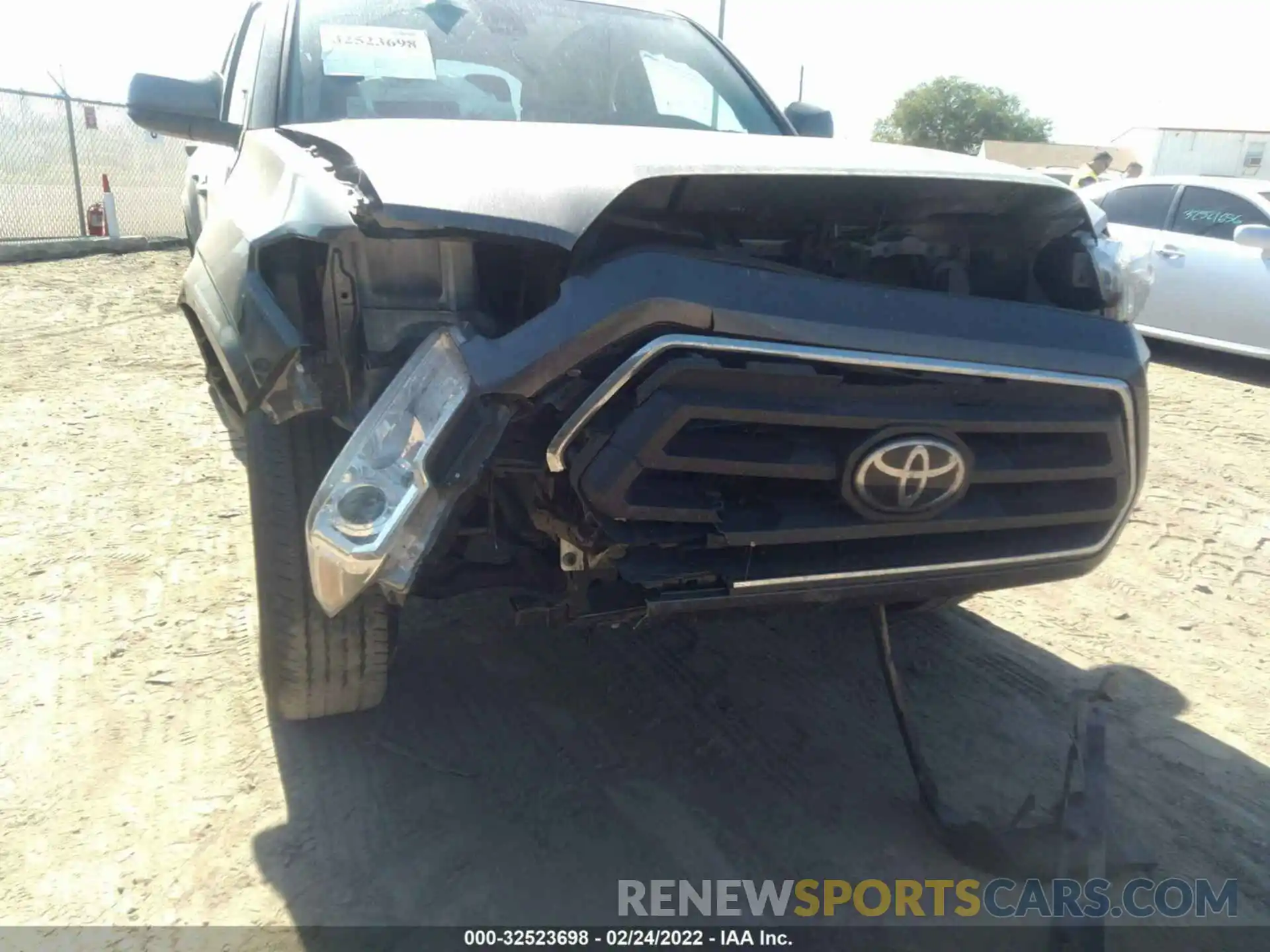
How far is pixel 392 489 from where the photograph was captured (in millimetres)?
1756

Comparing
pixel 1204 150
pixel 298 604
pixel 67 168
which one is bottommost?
pixel 298 604

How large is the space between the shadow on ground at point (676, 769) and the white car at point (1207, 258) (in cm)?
519

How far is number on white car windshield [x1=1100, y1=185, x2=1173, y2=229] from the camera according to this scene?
804 centimetres

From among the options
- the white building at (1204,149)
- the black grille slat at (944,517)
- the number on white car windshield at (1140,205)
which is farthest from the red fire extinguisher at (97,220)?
the white building at (1204,149)

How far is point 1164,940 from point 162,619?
114 inches

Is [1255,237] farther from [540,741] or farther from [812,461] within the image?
[540,741]

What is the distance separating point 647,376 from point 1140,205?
7973 millimetres

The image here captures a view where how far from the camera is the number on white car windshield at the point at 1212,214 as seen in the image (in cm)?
745

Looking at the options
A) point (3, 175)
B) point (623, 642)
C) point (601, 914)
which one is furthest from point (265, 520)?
point (3, 175)

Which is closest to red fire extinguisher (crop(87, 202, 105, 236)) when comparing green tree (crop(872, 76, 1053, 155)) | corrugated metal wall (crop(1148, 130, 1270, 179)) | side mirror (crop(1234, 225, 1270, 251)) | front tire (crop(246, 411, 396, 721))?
front tire (crop(246, 411, 396, 721))

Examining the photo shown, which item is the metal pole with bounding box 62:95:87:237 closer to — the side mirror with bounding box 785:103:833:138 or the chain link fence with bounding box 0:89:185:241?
the chain link fence with bounding box 0:89:185:241

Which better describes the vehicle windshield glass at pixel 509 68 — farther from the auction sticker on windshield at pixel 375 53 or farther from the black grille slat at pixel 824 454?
the black grille slat at pixel 824 454

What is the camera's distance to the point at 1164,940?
205cm

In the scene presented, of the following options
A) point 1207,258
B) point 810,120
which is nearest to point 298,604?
point 810,120
